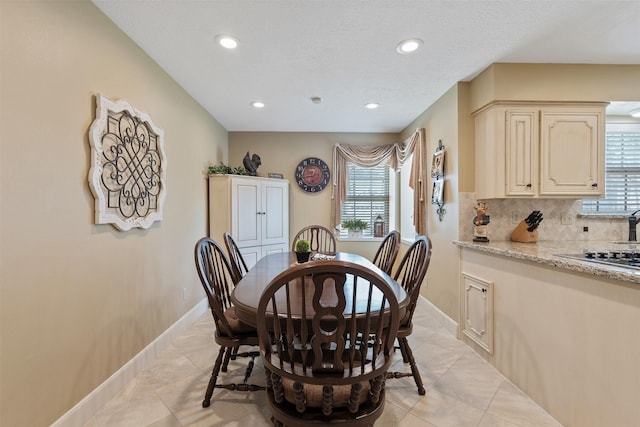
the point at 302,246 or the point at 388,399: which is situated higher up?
the point at 302,246

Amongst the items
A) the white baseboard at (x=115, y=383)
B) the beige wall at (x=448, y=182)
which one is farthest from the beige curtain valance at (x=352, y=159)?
the white baseboard at (x=115, y=383)

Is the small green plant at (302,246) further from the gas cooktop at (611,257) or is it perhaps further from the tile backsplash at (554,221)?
the gas cooktop at (611,257)

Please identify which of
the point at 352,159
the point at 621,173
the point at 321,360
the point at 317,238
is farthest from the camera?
the point at 352,159

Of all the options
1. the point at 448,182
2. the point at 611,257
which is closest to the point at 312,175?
the point at 448,182

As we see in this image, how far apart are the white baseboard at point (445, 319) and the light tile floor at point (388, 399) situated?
374mm

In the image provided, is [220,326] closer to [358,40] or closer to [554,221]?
[358,40]

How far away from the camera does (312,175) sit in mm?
4602

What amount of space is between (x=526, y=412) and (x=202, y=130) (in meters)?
3.84

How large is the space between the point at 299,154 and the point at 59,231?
343 centimetres

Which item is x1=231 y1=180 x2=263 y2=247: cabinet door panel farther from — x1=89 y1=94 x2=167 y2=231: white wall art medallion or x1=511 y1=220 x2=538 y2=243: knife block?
x1=511 y1=220 x2=538 y2=243: knife block

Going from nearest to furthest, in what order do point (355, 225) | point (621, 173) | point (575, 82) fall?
point (575, 82), point (621, 173), point (355, 225)

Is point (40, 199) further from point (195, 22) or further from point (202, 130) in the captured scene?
point (202, 130)

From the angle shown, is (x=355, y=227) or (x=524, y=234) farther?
(x=355, y=227)

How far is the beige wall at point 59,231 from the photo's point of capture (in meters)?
1.26
